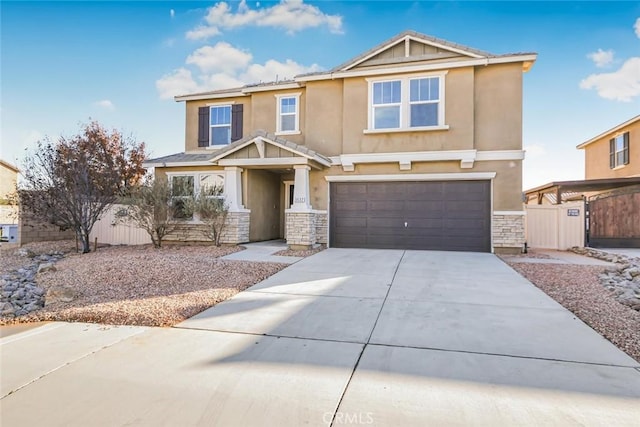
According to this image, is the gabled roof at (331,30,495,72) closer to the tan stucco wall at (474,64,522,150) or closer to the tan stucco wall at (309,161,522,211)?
the tan stucco wall at (474,64,522,150)

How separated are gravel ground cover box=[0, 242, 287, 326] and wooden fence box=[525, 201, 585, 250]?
383 inches

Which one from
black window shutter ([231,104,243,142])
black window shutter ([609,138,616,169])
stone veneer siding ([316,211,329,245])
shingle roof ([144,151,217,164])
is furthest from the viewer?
black window shutter ([609,138,616,169])

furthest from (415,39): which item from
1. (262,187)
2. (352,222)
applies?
(262,187)

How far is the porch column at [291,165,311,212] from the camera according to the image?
1187 centimetres

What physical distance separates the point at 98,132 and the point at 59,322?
16874 mm

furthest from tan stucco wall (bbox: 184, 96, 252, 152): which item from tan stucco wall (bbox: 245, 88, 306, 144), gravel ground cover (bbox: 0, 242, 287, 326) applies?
gravel ground cover (bbox: 0, 242, 287, 326)

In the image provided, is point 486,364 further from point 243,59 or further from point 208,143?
point 243,59

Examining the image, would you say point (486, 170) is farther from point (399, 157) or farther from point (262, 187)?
point (262, 187)

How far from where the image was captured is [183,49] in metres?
14.0

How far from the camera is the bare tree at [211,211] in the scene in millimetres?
11992

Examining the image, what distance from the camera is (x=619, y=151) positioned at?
1872cm

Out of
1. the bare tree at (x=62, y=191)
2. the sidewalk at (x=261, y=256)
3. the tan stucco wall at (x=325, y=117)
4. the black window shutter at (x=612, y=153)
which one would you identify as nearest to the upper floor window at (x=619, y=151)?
the black window shutter at (x=612, y=153)

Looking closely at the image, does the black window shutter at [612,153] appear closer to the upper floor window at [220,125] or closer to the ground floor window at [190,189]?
the upper floor window at [220,125]

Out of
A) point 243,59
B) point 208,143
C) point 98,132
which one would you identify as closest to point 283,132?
point 208,143
